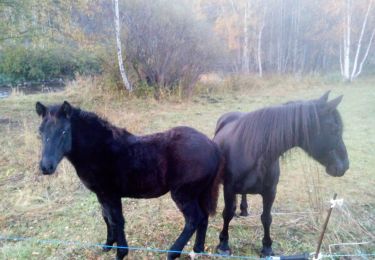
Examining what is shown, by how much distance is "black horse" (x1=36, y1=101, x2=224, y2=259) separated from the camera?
2865 millimetres

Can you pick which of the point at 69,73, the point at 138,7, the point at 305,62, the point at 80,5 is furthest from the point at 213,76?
the point at 305,62

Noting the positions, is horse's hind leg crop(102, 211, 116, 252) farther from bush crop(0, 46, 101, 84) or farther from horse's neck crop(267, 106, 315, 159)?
bush crop(0, 46, 101, 84)

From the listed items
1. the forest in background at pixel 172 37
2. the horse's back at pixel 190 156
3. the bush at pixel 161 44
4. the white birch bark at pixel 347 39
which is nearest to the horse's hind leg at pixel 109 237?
the horse's back at pixel 190 156

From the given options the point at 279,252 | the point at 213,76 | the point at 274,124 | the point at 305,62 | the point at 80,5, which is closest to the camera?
the point at 274,124

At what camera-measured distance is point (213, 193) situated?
3.17 m

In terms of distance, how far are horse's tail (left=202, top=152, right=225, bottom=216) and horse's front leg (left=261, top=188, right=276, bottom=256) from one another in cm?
50

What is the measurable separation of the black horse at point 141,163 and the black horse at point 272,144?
25 cm

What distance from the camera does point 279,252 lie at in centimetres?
336

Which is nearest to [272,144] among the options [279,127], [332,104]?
[279,127]

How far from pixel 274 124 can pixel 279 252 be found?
1.59m

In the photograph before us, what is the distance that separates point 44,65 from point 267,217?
2191 cm

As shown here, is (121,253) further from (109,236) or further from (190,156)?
(190,156)

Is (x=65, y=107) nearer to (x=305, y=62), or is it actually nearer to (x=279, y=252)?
(x=279, y=252)

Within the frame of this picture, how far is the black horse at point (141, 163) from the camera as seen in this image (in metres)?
2.87
